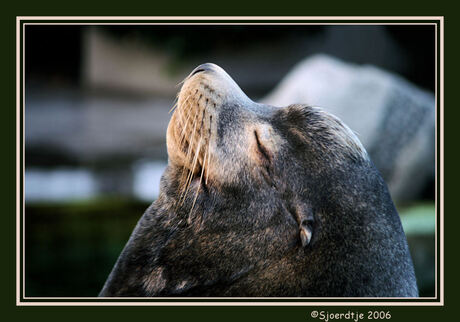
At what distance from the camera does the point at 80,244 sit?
18.4ft

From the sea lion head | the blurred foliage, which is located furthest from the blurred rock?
the sea lion head

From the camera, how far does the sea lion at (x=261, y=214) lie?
110 inches

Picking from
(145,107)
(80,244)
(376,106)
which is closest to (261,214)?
(80,244)

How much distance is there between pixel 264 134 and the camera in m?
3.01

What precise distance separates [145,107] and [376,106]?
2.75 meters

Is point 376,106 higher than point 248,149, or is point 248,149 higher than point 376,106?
point 376,106

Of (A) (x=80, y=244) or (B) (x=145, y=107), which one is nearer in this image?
(A) (x=80, y=244)

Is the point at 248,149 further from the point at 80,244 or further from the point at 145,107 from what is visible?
the point at 145,107

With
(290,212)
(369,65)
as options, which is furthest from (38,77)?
(369,65)

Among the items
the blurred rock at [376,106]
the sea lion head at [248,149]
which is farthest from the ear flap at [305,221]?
the blurred rock at [376,106]

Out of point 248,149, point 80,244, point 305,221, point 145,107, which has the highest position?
point 145,107

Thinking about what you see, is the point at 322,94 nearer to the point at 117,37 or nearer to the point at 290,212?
the point at 117,37

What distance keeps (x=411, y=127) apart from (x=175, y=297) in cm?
452

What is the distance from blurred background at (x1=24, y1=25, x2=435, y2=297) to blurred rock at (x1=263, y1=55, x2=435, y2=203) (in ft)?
0.04
